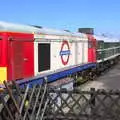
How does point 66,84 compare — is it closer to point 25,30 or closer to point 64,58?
point 64,58

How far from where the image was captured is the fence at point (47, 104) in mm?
9055

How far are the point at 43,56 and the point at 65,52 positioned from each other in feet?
11.8

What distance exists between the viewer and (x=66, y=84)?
16359 millimetres

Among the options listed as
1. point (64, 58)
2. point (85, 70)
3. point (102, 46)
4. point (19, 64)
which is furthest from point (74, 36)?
point (102, 46)

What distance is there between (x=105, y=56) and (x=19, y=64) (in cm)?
2024

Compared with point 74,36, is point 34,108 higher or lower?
lower

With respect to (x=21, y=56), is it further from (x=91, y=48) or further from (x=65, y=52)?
(x=91, y=48)

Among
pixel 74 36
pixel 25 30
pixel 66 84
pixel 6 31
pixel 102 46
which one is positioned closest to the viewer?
pixel 6 31

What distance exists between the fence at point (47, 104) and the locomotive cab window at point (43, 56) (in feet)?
14.1

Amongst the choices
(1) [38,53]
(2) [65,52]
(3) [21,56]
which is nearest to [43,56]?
(1) [38,53]

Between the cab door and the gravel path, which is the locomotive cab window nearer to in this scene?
the cab door

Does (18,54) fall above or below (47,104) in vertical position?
above

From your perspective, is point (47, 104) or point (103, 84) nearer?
point (47, 104)

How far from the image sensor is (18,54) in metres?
12.5
